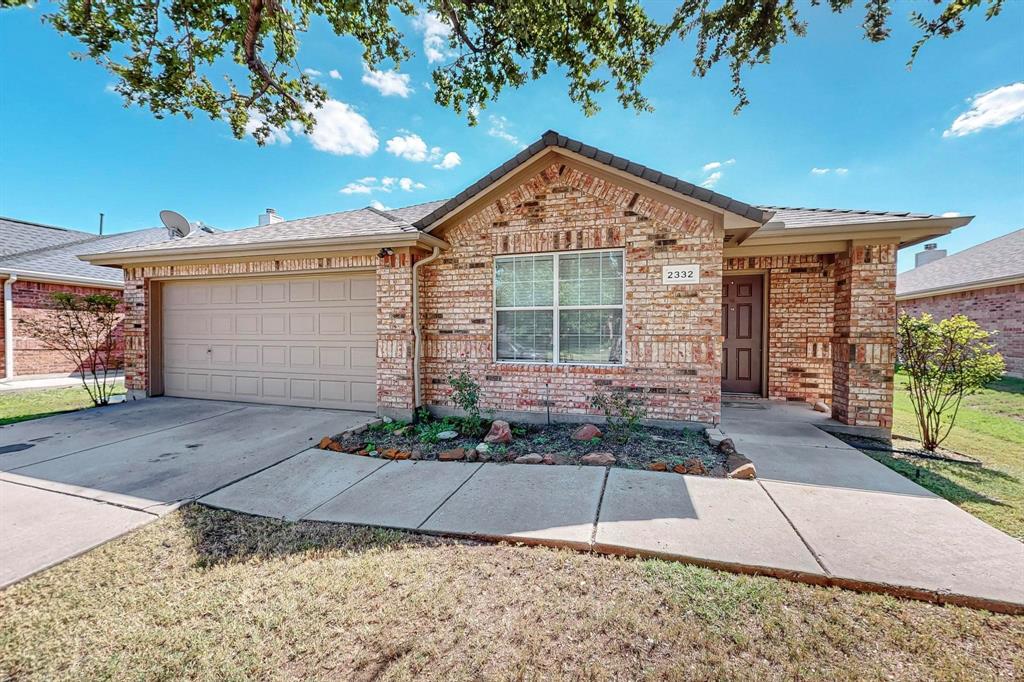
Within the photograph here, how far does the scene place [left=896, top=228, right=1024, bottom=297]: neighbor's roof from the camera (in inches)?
477

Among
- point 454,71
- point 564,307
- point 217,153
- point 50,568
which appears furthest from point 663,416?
point 217,153

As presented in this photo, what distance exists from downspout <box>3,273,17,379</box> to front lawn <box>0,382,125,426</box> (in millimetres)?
1888

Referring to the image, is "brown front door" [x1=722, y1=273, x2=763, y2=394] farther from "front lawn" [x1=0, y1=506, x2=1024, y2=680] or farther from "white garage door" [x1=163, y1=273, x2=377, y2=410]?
"white garage door" [x1=163, y1=273, x2=377, y2=410]

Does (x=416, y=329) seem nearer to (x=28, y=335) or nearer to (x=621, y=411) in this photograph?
(x=621, y=411)

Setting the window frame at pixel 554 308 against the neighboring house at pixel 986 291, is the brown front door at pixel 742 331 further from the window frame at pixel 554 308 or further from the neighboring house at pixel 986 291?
the neighboring house at pixel 986 291

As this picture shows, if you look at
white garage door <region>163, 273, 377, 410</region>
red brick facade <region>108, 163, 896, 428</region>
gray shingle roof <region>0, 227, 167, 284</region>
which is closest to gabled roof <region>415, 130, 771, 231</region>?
red brick facade <region>108, 163, 896, 428</region>

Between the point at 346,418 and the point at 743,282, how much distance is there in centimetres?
747

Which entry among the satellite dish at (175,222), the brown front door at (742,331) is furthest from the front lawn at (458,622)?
the satellite dish at (175,222)

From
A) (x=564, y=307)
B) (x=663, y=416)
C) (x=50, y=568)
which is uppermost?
(x=564, y=307)

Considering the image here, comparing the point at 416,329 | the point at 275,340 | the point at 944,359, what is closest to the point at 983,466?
the point at 944,359

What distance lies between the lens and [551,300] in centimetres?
601

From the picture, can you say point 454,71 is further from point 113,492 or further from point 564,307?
point 113,492

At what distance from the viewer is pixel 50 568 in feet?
8.75

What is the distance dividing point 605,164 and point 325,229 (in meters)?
5.16
